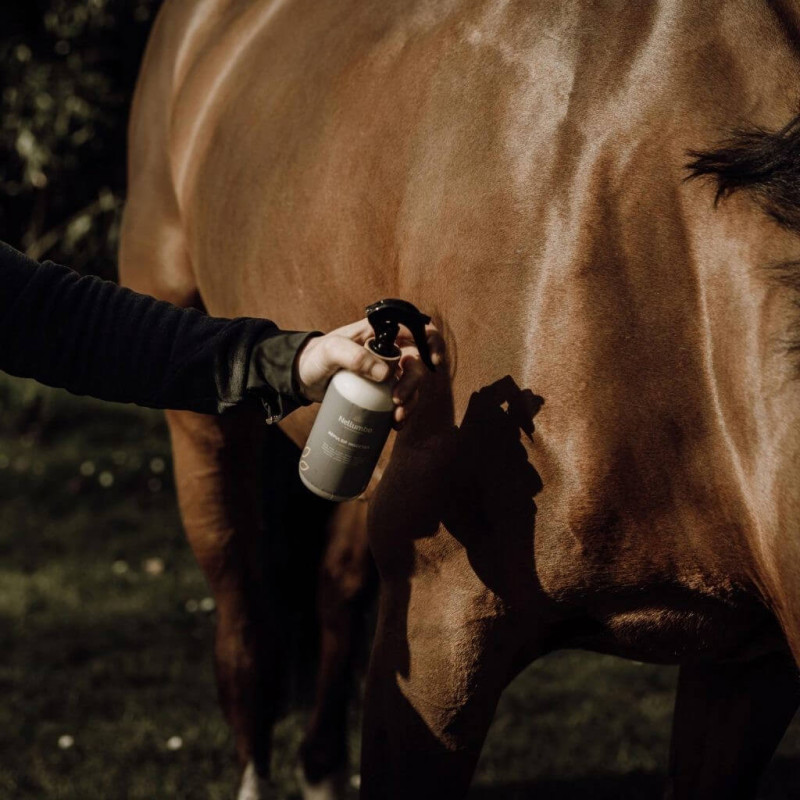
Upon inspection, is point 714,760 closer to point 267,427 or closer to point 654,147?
point 654,147

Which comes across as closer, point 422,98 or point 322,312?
point 422,98

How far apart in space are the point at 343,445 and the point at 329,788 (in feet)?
6.37

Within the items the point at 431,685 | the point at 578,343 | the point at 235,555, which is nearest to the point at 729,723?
the point at 431,685

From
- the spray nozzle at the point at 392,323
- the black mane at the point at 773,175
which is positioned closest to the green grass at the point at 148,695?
the spray nozzle at the point at 392,323

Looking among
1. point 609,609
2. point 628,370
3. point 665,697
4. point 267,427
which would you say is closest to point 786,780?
point 665,697

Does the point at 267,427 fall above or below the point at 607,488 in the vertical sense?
below

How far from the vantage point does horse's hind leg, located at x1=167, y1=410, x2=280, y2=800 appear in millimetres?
3174

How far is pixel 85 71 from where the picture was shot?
6.29 metres

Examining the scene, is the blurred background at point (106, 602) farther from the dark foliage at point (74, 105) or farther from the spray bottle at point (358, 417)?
the spray bottle at point (358, 417)

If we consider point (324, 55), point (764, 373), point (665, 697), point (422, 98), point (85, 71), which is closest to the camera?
point (764, 373)

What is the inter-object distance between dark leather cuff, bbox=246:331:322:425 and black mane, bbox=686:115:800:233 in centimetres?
58

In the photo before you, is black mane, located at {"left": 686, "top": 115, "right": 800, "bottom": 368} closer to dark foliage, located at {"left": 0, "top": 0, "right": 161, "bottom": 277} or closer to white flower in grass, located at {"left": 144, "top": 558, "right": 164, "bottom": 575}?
white flower in grass, located at {"left": 144, "top": 558, "right": 164, "bottom": 575}

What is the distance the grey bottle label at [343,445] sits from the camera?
1.49 metres

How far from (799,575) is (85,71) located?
577cm
